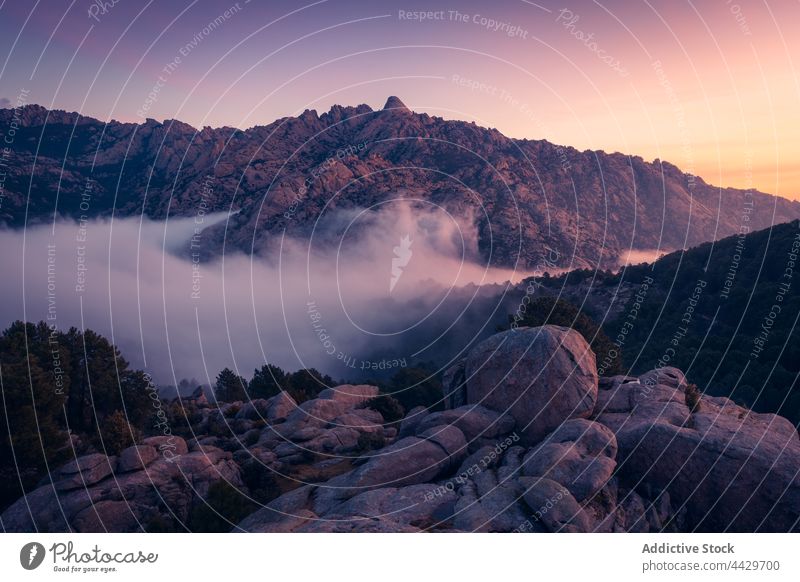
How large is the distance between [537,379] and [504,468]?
713 centimetres

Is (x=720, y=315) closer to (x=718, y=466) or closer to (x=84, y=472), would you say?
(x=718, y=466)

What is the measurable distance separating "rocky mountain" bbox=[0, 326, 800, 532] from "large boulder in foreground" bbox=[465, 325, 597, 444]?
0.29ft

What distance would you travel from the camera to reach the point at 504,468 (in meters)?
29.2

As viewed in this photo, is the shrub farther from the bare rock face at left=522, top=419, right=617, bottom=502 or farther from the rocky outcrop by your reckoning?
the bare rock face at left=522, top=419, right=617, bottom=502

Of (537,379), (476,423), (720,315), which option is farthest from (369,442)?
(720,315)

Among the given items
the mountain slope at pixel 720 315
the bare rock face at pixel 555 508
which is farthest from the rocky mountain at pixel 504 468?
the mountain slope at pixel 720 315

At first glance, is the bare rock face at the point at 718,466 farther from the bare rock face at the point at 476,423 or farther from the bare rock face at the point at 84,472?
the bare rock face at the point at 84,472

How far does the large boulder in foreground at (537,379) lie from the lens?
33500 mm

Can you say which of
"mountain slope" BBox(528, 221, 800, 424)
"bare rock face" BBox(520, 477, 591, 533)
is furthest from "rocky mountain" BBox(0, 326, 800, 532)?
"mountain slope" BBox(528, 221, 800, 424)

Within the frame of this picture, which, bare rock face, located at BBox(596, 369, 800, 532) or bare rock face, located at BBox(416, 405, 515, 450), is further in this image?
bare rock face, located at BBox(416, 405, 515, 450)

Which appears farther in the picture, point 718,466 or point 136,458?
point 136,458

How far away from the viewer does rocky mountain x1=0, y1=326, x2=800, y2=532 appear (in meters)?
25.4

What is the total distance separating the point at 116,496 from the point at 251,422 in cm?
1643

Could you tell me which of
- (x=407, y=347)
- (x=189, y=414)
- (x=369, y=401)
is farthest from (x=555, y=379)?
(x=407, y=347)
